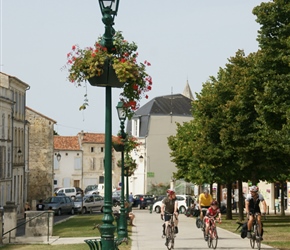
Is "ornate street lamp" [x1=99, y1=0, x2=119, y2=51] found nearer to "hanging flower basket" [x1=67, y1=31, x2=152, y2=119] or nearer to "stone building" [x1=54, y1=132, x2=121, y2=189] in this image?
"hanging flower basket" [x1=67, y1=31, x2=152, y2=119]

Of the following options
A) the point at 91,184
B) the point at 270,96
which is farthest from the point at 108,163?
the point at 91,184

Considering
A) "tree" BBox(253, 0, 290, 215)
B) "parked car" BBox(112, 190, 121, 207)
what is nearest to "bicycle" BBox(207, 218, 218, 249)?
"tree" BBox(253, 0, 290, 215)

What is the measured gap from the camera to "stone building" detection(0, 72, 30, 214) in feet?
215

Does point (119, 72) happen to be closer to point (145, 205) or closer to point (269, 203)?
point (269, 203)

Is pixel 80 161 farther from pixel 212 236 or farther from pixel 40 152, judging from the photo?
pixel 212 236

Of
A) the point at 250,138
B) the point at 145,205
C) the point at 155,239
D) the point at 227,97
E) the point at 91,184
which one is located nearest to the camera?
the point at 155,239

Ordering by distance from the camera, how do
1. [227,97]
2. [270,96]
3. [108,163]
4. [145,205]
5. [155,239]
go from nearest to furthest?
[108,163]
[155,239]
[270,96]
[227,97]
[145,205]

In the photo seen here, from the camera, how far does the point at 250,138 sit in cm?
4094

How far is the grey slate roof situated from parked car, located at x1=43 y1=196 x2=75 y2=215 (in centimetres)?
3636

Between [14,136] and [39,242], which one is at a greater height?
[14,136]

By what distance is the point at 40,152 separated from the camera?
295 ft

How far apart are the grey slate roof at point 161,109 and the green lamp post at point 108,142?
92328 mm

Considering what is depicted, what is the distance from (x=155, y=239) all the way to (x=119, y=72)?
17.0 metres

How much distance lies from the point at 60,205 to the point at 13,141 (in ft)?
23.1
